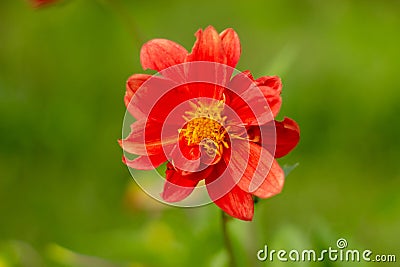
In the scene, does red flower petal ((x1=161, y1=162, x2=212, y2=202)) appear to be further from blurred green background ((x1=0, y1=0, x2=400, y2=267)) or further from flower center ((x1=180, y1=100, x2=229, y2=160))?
blurred green background ((x1=0, y1=0, x2=400, y2=267))

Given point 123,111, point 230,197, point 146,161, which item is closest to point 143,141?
point 146,161

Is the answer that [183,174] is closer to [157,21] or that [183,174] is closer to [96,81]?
[96,81]

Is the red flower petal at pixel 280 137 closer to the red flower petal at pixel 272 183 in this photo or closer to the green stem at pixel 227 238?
the red flower petal at pixel 272 183

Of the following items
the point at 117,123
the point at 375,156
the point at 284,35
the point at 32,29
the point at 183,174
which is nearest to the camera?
the point at 183,174

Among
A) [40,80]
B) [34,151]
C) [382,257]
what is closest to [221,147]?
[382,257]

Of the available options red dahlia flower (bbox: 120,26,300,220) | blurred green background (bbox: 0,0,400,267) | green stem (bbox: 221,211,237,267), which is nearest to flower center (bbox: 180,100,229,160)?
red dahlia flower (bbox: 120,26,300,220)

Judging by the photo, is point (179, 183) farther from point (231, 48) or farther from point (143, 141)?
point (231, 48)
